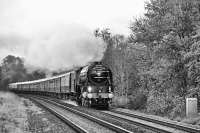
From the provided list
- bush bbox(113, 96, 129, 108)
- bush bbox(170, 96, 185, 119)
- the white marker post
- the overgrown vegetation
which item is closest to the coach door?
bush bbox(113, 96, 129, 108)

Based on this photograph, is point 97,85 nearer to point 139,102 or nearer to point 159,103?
point 139,102

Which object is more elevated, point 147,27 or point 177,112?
point 147,27

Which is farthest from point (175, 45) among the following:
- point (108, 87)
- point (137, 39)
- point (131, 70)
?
point (131, 70)

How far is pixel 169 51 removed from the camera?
68.0ft

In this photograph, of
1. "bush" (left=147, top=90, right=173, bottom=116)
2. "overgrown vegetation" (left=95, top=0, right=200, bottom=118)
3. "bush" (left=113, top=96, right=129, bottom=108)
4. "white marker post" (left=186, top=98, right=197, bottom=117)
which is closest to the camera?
"white marker post" (left=186, top=98, right=197, bottom=117)

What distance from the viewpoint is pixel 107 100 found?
27.0m

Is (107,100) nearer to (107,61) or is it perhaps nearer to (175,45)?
(175,45)

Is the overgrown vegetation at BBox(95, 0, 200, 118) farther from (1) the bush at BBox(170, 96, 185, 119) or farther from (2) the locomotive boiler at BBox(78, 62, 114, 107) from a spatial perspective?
(2) the locomotive boiler at BBox(78, 62, 114, 107)

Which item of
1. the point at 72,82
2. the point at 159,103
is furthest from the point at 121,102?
the point at 159,103

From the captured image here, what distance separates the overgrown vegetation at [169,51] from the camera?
19.5 metres

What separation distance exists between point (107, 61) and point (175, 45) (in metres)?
20.1

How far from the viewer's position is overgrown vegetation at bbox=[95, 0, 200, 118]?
19.5m

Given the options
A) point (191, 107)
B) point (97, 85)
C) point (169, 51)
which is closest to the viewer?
point (191, 107)

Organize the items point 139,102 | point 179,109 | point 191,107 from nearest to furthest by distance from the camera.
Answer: point 191,107 → point 179,109 → point 139,102
